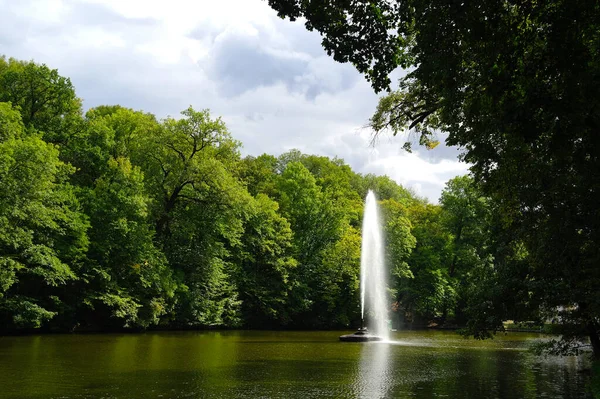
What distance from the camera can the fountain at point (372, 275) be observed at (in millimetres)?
40978

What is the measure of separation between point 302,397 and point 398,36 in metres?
7.63

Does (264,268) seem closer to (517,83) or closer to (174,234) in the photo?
(174,234)

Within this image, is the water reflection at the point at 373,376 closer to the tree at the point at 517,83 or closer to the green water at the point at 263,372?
the green water at the point at 263,372

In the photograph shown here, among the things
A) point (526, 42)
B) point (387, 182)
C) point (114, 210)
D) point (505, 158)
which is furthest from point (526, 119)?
point (387, 182)

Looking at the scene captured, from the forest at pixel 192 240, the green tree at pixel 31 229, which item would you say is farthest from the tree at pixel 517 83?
the green tree at pixel 31 229

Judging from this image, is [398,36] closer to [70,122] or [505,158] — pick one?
[505,158]

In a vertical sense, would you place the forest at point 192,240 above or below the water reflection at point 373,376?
above

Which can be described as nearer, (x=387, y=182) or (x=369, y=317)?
(x=369, y=317)

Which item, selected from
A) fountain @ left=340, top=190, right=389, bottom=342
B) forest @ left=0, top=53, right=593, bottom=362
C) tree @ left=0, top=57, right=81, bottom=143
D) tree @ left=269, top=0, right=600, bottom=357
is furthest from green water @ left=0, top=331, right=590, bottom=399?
fountain @ left=340, top=190, right=389, bottom=342

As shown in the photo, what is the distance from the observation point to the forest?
969 inches

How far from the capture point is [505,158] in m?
10.8

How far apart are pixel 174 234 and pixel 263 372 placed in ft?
81.1

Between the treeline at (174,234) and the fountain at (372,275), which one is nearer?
the treeline at (174,234)

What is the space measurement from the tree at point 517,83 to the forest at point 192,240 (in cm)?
150
